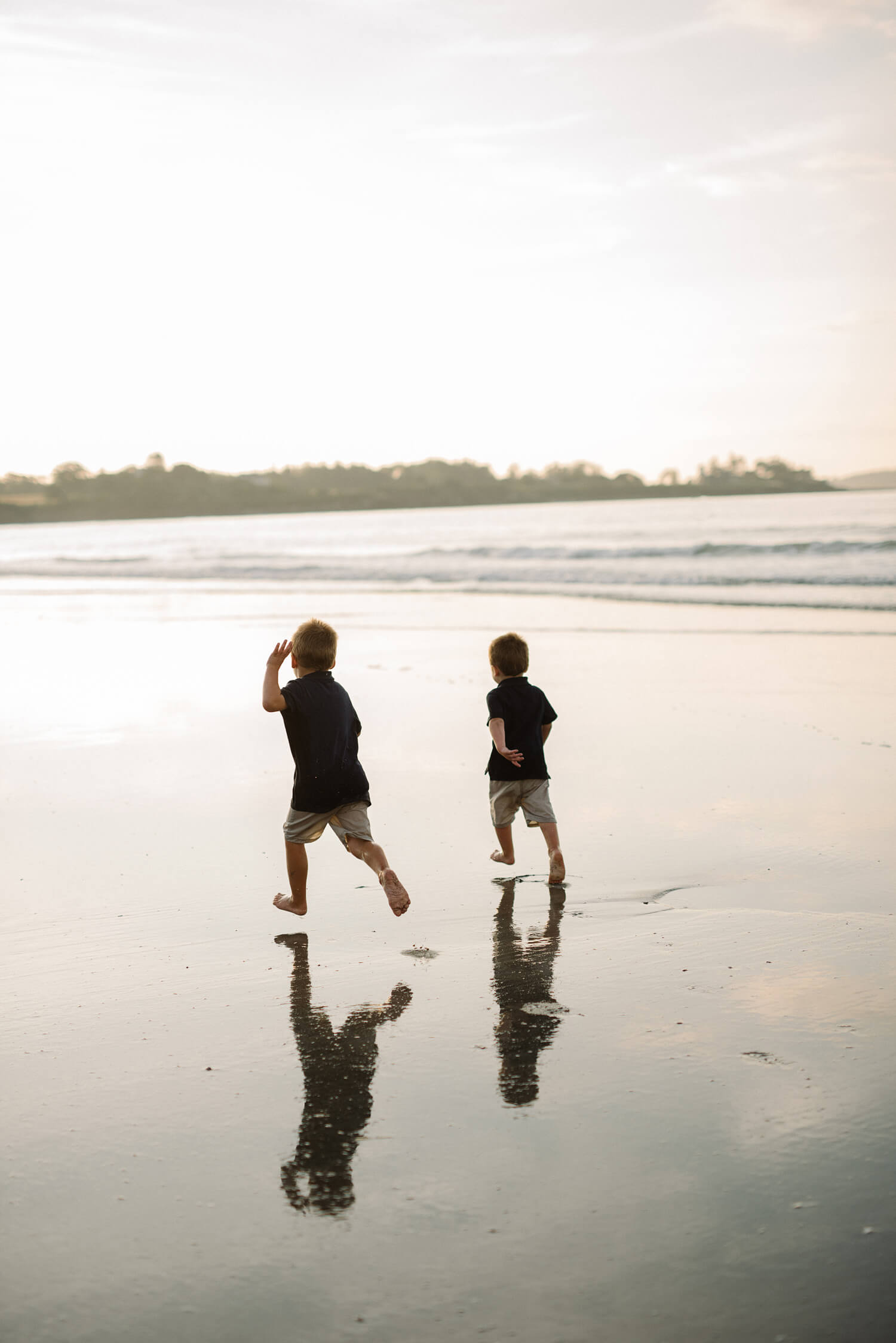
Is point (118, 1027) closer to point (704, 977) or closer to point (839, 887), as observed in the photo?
point (704, 977)

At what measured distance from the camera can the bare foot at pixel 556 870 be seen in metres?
4.93

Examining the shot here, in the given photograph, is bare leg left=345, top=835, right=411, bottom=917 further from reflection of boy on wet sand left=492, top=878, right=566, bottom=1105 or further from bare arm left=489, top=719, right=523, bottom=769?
bare arm left=489, top=719, right=523, bottom=769

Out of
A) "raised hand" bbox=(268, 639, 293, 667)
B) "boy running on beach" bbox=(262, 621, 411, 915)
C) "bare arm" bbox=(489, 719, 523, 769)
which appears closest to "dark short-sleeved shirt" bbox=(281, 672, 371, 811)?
"boy running on beach" bbox=(262, 621, 411, 915)

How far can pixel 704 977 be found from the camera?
3.81 m

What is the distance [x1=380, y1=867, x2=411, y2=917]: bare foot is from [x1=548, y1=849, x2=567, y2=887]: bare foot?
790mm

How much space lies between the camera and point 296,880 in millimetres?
4535

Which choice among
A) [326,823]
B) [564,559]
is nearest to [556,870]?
[326,823]

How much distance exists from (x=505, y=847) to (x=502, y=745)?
47cm

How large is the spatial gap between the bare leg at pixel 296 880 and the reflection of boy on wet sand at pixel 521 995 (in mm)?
776

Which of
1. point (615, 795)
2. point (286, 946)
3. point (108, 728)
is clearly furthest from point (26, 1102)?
point (108, 728)

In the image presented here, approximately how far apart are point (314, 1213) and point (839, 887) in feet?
9.74

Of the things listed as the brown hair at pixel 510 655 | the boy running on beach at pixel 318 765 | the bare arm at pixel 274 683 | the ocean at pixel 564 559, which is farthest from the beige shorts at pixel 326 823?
the ocean at pixel 564 559

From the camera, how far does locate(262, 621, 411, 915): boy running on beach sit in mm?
4562

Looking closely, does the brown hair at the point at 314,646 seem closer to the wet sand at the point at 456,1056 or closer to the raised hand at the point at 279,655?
the raised hand at the point at 279,655
